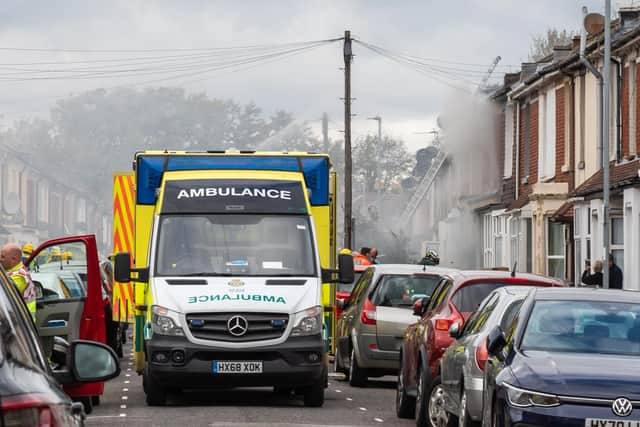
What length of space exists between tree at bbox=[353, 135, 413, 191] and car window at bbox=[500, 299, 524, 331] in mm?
91558

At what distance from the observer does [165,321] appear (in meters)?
16.7

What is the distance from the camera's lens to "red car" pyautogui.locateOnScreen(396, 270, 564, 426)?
14703 millimetres

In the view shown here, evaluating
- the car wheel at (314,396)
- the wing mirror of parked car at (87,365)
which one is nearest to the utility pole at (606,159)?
the car wheel at (314,396)

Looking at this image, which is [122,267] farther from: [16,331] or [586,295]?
[16,331]

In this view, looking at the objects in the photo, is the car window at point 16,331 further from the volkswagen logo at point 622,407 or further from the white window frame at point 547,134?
the white window frame at point 547,134

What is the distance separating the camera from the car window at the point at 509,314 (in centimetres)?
1247

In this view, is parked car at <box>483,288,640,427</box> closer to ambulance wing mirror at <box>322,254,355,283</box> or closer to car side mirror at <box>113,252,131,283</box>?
ambulance wing mirror at <box>322,254,355,283</box>

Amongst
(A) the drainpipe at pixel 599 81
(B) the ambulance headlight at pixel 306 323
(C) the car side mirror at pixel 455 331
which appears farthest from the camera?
(A) the drainpipe at pixel 599 81

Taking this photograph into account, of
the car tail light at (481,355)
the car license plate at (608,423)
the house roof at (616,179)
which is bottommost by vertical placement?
the car license plate at (608,423)

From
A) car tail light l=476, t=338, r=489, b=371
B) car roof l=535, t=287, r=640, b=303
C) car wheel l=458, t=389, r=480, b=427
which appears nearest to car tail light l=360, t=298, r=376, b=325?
car wheel l=458, t=389, r=480, b=427

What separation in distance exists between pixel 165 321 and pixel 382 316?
4.57 metres

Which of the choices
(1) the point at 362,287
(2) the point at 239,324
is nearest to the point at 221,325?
(2) the point at 239,324

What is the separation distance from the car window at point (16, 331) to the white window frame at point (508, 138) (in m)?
45.1

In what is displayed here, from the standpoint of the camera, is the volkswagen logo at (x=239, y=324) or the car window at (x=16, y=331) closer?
the car window at (x=16, y=331)
